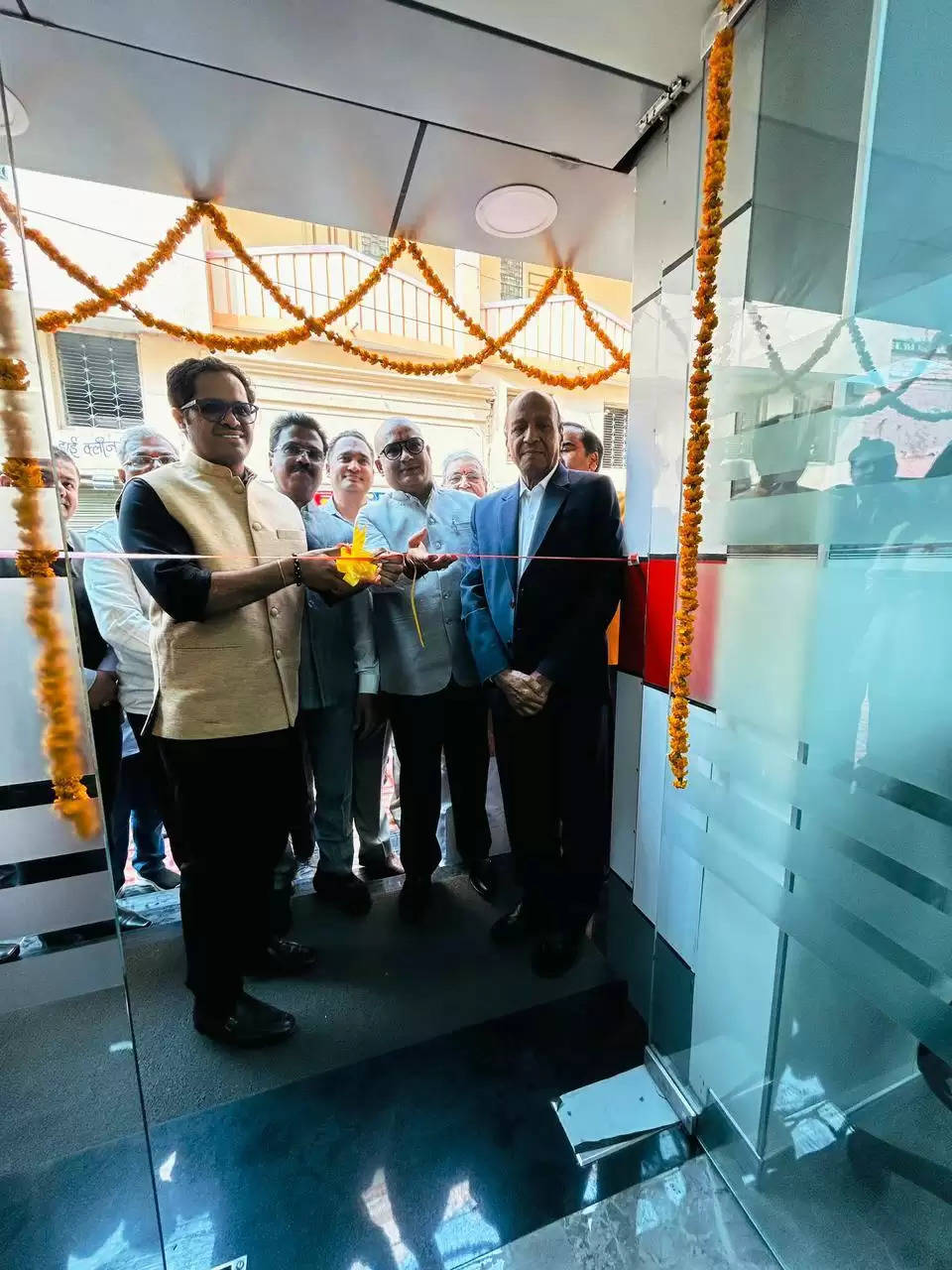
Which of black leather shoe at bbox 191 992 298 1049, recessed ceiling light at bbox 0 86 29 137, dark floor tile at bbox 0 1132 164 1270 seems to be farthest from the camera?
black leather shoe at bbox 191 992 298 1049

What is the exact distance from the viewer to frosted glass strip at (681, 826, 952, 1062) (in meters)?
0.77

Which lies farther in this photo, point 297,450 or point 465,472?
point 465,472

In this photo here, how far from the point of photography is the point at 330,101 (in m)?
1.21

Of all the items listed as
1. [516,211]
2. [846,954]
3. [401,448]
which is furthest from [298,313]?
[846,954]

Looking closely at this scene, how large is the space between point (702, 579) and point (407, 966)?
1.45 metres

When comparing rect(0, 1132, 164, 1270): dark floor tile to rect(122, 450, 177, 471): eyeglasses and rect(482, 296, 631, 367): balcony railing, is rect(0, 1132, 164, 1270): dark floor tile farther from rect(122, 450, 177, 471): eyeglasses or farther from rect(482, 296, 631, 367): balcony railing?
rect(482, 296, 631, 367): balcony railing

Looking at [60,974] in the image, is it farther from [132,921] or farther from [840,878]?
[840,878]

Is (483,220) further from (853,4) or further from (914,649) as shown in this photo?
(914,649)

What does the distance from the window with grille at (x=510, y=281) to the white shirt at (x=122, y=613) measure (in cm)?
158

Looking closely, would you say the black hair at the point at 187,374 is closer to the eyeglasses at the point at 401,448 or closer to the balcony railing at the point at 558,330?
the eyeglasses at the point at 401,448

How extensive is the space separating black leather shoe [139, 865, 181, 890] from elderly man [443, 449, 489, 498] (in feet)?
6.31

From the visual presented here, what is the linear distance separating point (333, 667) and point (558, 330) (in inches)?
60.6

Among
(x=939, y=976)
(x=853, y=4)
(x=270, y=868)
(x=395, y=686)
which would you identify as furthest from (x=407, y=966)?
(x=853, y=4)

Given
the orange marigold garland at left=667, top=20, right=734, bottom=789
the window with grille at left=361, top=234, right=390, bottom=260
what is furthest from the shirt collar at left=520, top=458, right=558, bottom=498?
the window with grille at left=361, top=234, right=390, bottom=260
